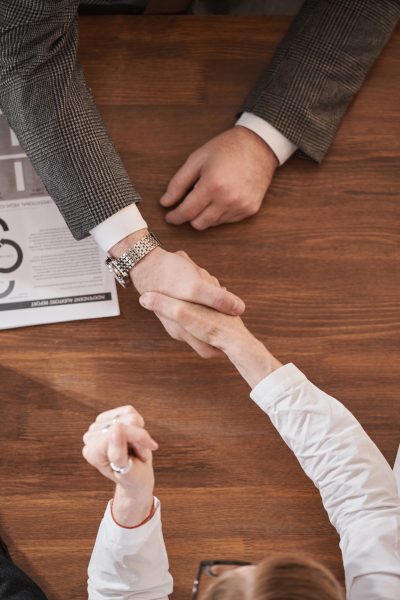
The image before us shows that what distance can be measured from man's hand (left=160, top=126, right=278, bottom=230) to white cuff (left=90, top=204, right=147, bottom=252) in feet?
0.29

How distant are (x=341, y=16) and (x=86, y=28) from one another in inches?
19.1

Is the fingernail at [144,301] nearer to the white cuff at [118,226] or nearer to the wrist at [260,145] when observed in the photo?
the white cuff at [118,226]

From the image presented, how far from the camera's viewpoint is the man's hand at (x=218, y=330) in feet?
3.82

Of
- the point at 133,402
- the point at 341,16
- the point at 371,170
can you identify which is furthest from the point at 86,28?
the point at 133,402

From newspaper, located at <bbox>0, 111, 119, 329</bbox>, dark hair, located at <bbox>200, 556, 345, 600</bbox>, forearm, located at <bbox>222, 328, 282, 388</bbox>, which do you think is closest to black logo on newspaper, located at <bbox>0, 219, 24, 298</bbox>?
newspaper, located at <bbox>0, 111, 119, 329</bbox>

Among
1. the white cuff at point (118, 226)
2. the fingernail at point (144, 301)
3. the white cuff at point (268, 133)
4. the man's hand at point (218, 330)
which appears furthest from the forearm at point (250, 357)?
the white cuff at point (268, 133)

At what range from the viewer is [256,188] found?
1303mm

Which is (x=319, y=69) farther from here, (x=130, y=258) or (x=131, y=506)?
(x=131, y=506)

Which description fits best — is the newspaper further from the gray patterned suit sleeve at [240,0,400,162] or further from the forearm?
the gray patterned suit sleeve at [240,0,400,162]

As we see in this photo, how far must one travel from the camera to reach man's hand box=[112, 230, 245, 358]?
1181 millimetres

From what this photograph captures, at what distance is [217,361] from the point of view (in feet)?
4.09

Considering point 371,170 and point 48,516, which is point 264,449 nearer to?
point 48,516

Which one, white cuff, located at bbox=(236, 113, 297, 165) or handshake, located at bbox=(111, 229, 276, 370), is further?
white cuff, located at bbox=(236, 113, 297, 165)

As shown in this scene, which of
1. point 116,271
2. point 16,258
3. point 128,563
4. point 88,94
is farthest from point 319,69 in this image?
point 128,563
